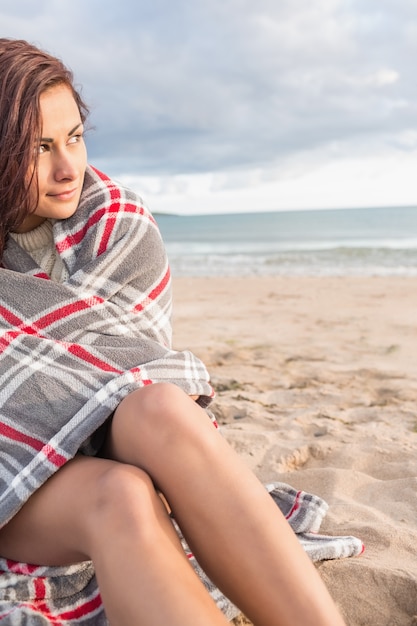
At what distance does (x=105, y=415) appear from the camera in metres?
1.64

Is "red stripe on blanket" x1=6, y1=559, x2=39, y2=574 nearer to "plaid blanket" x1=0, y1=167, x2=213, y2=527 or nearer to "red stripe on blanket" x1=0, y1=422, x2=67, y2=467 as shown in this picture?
"plaid blanket" x1=0, y1=167, x2=213, y2=527

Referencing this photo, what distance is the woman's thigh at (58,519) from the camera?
1471 mm

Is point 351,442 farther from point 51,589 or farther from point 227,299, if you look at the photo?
point 227,299

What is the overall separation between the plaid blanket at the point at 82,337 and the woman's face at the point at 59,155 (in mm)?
70

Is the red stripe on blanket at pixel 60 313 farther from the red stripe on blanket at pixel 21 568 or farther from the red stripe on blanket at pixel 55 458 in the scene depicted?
the red stripe on blanket at pixel 21 568

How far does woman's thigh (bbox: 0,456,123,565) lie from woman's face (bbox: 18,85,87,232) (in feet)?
2.46

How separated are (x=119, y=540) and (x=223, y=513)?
241mm

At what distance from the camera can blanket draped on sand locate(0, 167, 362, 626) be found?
164cm

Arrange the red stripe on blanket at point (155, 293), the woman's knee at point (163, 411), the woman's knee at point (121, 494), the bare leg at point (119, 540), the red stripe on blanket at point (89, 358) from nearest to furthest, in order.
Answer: the bare leg at point (119, 540), the woman's knee at point (121, 494), the woman's knee at point (163, 411), the red stripe on blanket at point (89, 358), the red stripe on blanket at point (155, 293)

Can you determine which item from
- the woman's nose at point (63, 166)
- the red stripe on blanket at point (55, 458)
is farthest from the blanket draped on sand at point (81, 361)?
the woman's nose at point (63, 166)

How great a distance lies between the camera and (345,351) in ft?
16.1

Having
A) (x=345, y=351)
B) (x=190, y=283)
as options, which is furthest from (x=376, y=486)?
(x=190, y=283)

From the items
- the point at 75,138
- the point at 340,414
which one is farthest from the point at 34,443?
the point at 340,414

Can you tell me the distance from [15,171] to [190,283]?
339 inches
